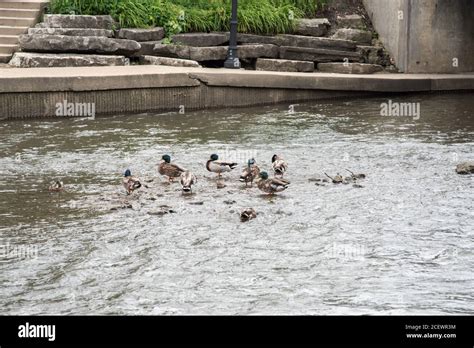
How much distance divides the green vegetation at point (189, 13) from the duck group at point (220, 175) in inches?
338

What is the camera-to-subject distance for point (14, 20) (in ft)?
70.2

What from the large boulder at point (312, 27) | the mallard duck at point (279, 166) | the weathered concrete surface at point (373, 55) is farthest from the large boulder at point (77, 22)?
the mallard duck at point (279, 166)

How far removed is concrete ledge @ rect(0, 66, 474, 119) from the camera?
1781cm

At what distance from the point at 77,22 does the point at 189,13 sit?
2.45m

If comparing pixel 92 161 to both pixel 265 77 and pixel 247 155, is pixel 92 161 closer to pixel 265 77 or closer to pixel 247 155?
pixel 247 155

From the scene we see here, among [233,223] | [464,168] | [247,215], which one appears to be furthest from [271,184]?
[464,168]

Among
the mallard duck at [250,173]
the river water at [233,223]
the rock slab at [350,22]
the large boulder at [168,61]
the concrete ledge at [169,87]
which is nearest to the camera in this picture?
the river water at [233,223]

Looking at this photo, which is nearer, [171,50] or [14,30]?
[14,30]

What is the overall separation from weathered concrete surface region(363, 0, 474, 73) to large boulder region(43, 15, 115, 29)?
6292 millimetres

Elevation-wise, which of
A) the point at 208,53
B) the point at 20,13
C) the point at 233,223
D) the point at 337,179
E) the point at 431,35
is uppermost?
the point at 20,13

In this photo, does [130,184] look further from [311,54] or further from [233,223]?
[311,54]

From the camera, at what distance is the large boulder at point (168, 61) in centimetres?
2084

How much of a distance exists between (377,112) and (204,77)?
321 cm

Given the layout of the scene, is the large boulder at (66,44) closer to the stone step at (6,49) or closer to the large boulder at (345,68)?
the stone step at (6,49)
